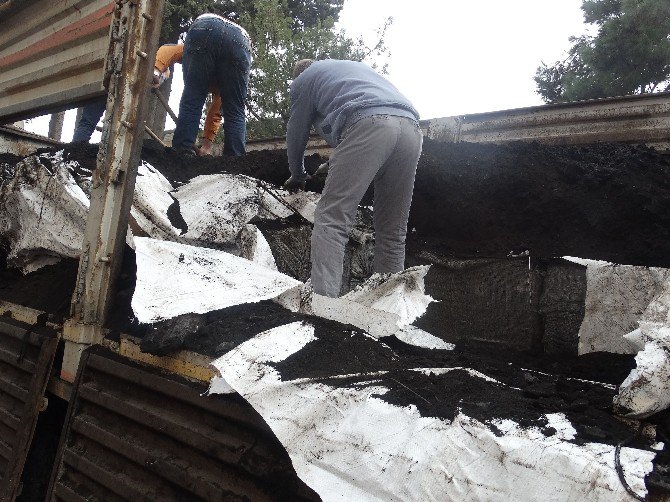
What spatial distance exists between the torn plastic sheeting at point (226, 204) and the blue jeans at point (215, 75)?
1.40m

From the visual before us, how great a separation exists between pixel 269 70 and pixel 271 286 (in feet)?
27.8

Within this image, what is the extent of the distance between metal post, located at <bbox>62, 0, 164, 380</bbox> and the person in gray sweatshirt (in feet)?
2.97

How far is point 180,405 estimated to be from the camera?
151cm

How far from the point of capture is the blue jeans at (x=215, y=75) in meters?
4.15

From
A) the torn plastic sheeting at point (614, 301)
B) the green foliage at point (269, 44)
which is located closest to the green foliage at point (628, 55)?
the green foliage at point (269, 44)

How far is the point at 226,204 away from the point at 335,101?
2.72 feet

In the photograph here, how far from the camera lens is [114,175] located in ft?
6.42

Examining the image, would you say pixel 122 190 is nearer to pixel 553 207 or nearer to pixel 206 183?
pixel 206 183

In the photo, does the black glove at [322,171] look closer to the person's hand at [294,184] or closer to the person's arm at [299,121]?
the person's hand at [294,184]

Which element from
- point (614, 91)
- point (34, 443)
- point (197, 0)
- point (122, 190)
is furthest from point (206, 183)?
point (614, 91)

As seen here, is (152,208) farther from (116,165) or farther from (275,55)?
(275,55)

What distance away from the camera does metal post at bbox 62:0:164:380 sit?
1.94 metres

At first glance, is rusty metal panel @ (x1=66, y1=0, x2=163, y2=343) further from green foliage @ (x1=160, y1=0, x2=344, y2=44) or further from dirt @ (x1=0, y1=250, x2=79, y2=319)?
green foliage @ (x1=160, y1=0, x2=344, y2=44)

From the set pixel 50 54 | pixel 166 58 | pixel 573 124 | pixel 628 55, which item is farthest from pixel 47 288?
pixel 628 55
